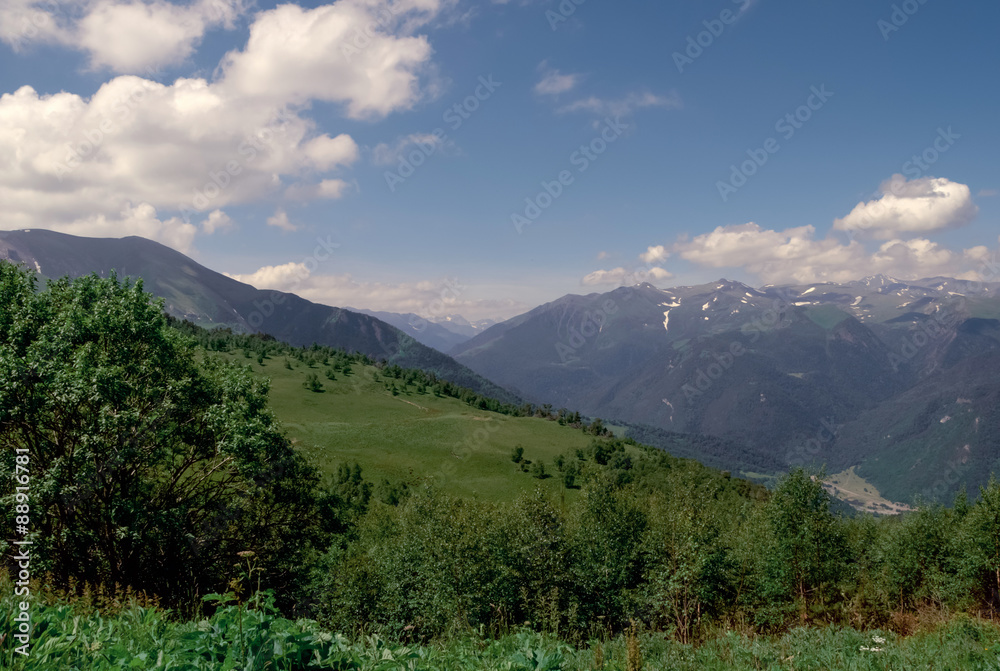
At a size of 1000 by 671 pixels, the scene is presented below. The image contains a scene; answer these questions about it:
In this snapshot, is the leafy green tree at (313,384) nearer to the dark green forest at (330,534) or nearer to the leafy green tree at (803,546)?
the dark green forest at (330,534)

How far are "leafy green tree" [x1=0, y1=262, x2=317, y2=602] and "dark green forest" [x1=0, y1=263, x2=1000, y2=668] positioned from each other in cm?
10

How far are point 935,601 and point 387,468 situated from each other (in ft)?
264

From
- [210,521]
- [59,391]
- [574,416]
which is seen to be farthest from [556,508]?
[574,416]

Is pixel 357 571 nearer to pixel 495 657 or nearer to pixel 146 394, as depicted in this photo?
pixel 146 394

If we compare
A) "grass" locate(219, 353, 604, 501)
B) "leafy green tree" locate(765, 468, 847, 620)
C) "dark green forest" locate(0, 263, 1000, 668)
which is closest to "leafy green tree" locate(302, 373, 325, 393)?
"grass" locate(219, 353, 604, 501)

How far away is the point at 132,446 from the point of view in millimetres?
22594

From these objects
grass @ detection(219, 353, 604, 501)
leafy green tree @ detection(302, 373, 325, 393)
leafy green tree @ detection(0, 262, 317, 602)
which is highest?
leafy green tree @ detection(0, 262, 317, 602)

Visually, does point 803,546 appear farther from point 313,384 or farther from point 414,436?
point 313,384

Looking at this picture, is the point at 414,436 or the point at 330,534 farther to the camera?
the point at 414,436

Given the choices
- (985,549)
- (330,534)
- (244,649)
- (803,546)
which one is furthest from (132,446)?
(985,549)

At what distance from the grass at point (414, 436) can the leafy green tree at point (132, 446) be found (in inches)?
1891

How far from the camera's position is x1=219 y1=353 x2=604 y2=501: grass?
9819cm

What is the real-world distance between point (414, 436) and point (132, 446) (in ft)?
335

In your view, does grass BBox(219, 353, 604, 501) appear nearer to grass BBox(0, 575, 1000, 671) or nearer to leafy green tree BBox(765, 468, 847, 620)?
leafy green tree BBox(765, 468, 847, 620)
